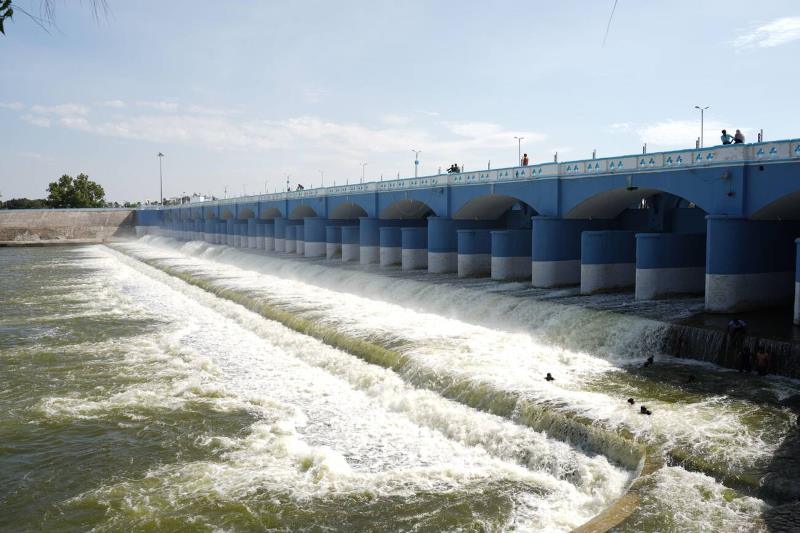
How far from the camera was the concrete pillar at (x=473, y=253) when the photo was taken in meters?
33.7

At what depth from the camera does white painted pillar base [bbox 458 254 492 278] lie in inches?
1324

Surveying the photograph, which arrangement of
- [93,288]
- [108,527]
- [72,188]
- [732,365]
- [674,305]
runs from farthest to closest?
[72,188] → [93,288] → [674,305] → [732,365] → [108,527]

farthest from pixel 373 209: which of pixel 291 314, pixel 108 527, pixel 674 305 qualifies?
pixel 108 527

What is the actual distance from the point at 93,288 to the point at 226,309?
44.6ft

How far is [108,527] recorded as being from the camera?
9.88 metres

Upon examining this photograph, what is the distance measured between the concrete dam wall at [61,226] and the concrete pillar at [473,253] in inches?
2832

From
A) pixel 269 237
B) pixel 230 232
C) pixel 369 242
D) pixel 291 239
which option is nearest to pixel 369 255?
pixel 369 242

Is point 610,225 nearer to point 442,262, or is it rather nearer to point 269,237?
point 442,262

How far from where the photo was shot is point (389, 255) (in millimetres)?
40250

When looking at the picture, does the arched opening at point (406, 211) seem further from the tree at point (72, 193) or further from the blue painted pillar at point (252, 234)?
the tree at point (72, 193)

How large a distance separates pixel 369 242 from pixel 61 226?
68.6 metres

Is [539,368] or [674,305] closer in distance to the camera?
[539,368]

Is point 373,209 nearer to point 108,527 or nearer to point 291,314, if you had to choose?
point 291,314

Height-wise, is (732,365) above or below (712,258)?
below
